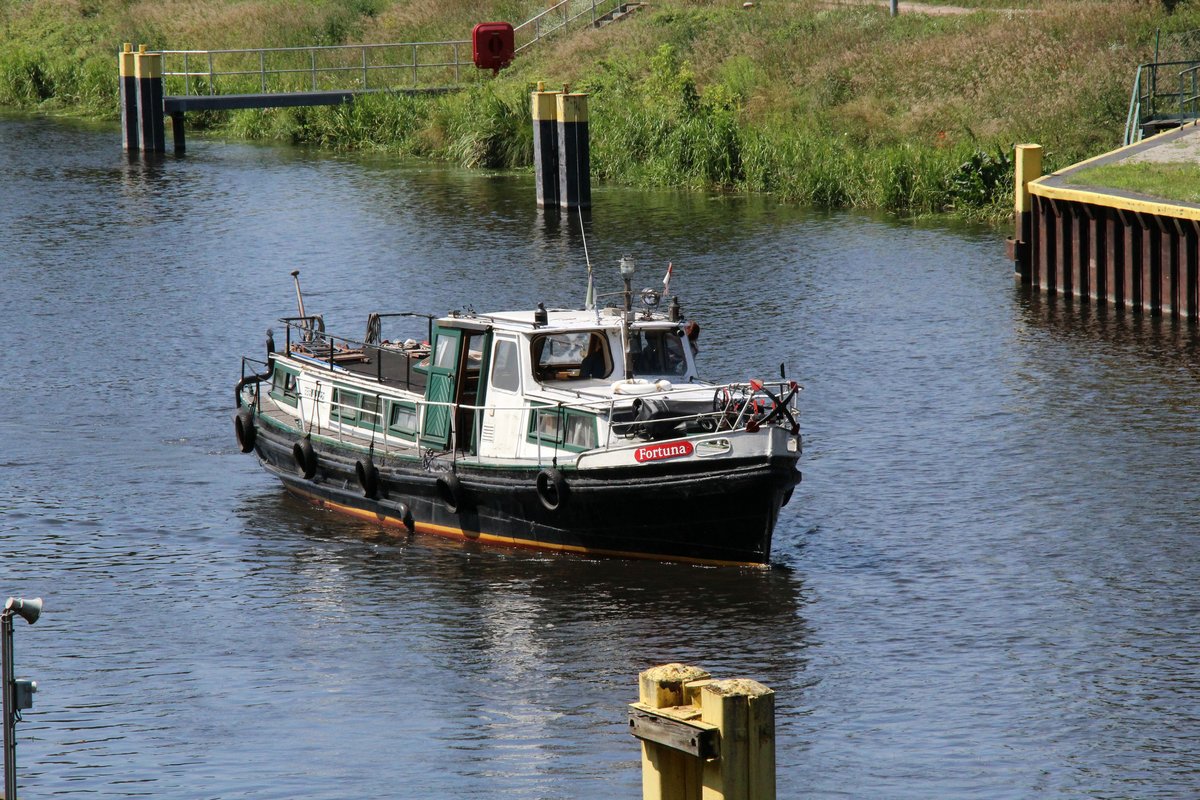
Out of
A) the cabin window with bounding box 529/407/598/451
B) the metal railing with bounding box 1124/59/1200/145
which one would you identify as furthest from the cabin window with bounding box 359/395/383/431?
the metal railing with bounding box 1124/59/1200/145

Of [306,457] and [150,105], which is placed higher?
[150,105]

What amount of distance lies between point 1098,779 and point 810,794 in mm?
2722

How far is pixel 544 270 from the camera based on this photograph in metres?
41.9

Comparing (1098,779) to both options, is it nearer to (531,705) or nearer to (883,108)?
(531,705)

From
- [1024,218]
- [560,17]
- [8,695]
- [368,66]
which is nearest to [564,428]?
[8,695]

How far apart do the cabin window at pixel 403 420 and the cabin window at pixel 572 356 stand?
2265 mm

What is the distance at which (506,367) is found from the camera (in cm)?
2342

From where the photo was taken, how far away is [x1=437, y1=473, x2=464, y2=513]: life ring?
77.0 ft

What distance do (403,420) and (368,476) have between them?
0.97 m

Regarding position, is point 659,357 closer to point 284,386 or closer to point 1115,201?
point 284,386

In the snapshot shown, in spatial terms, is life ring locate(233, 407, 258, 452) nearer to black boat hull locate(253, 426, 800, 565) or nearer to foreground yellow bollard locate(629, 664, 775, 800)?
black boat hull locate(253, 426, 800, 565)

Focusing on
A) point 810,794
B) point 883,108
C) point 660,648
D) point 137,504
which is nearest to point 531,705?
point 660,648

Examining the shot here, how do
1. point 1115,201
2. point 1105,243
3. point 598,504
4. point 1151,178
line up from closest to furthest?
point 598,504 < point 1115,201 < point 1105,243 < point 1151,178

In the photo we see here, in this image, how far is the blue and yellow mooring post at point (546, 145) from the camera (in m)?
50.5
